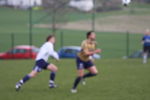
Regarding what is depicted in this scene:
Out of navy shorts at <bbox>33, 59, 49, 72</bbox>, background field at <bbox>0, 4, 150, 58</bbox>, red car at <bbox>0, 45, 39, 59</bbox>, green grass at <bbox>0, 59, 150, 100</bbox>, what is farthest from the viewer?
background field at <bbox>0, 4, 150, 58</bbox>

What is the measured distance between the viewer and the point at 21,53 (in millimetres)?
32188

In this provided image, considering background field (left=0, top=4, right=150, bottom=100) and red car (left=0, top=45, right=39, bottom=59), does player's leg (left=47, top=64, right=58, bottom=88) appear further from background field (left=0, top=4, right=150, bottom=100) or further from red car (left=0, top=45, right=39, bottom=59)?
red car (left=0, top=45, right=39, bottom=59)

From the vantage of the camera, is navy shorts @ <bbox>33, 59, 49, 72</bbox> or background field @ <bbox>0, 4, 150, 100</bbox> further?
navy shorts @ <bbox>33, 59, 49, 72</bbox>

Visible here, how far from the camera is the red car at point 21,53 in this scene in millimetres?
31750

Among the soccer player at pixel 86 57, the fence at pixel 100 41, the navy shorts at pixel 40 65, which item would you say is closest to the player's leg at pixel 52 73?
the navy shorts at pixel 40 65

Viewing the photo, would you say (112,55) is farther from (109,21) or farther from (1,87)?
(1,87)

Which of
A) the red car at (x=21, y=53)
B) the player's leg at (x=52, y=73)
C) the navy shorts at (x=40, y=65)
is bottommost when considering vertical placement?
the red car at (x=21, y=53)

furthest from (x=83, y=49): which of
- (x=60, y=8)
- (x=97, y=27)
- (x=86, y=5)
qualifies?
(x=97, y=27)

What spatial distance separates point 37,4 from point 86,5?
15.1 feet

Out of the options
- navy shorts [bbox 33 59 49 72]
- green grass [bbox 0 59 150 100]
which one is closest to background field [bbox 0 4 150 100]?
green grass [bbox 0 59 150 100]

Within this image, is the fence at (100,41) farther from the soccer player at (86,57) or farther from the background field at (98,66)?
the soccer player at (86,57)

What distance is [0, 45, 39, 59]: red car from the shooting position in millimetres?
31750

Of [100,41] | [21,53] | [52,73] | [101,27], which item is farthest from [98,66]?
[100,41]

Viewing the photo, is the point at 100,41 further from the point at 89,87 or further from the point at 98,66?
the point at 89,87
